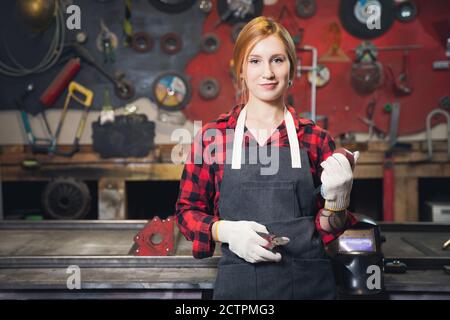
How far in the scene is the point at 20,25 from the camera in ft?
14.2

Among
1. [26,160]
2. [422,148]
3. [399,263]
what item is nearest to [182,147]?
[26,160]

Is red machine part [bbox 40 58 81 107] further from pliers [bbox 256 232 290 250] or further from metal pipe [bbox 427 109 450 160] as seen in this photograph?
pliers [bbox 256 232 290 250]

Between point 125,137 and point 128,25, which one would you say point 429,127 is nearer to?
point 125,137

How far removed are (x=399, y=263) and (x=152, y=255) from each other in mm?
1023

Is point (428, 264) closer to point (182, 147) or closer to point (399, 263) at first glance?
point (399, 263)

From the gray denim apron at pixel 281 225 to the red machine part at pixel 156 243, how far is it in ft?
1.99

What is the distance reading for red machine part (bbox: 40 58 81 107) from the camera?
427cm

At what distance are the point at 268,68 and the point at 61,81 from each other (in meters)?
3.38

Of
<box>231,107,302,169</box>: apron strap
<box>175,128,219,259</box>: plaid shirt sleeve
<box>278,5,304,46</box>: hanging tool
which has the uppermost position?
<box>278,5,304,46</box>: hanging tool

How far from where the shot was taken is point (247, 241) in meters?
1.30

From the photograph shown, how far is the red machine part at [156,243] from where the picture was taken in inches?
77.2

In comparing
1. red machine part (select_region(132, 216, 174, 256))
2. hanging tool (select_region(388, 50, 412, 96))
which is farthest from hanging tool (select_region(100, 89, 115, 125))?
hanging tool (select_region(388, 50, 412, 96))

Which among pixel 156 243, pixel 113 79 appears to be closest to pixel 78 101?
pixel 113 79

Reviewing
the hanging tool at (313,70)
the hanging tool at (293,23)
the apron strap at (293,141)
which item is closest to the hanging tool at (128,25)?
the hanging tool at (293,23)
